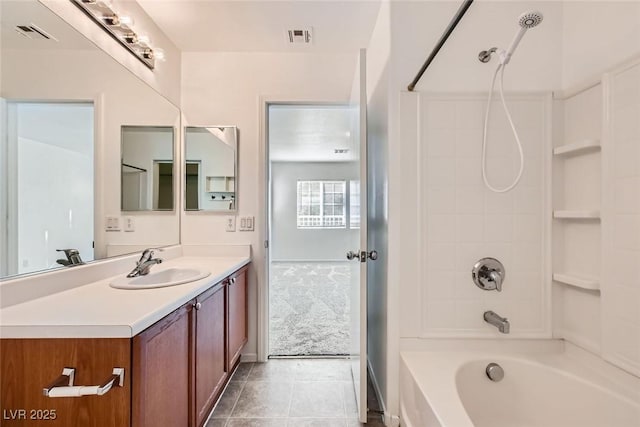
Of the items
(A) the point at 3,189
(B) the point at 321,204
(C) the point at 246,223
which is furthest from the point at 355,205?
(B) the point at 321,204

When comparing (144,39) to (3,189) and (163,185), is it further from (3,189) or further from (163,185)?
(3,189)

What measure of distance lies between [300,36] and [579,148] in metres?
1.84

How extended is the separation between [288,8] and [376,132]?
3.13 ft

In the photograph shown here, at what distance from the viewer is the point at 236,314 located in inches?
75.9

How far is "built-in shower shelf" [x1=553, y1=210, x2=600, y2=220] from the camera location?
128cm

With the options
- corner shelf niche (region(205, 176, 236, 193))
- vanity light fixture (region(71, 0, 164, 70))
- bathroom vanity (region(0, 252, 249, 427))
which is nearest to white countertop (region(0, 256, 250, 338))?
bathroom vanity (region(0, 252, 249, 427))

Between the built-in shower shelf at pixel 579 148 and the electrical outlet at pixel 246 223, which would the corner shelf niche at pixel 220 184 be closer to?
the electrical outlet at pixel 246 223

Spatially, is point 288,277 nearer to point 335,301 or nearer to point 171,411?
point 335,301

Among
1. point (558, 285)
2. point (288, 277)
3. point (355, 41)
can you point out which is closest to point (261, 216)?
point (355, 41)

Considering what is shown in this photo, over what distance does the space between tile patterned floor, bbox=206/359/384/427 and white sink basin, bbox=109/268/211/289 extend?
0.83m

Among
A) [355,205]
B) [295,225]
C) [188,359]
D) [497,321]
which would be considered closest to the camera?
[188,359]

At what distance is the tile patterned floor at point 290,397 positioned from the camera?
158cm

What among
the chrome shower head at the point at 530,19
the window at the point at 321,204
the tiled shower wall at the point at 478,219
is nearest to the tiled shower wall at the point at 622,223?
the tiled shower wall at the point at 478,219

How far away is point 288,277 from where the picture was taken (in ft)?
17.4
